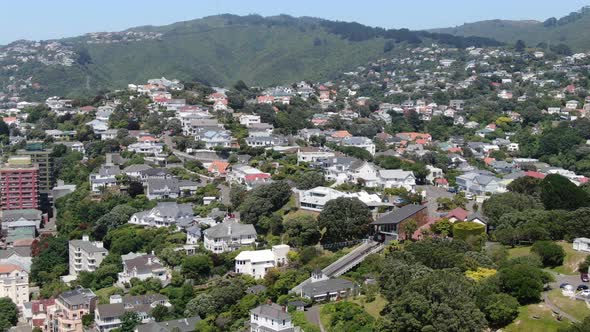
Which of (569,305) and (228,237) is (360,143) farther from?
(569,305)

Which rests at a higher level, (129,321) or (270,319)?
(270,319)

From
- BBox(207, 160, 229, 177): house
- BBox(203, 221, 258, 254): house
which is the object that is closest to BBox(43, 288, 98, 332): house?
BBox(203, 221, 258, 254): house

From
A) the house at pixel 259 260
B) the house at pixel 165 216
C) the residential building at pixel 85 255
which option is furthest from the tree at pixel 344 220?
the residential building at pixel 85 255

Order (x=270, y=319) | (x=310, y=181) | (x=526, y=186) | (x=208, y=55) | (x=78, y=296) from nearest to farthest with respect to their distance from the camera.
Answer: (x=270, y=319) → (x=78, y=296) → (x=526, y=186) → (x=310, y=181) → (x=208, y=55)

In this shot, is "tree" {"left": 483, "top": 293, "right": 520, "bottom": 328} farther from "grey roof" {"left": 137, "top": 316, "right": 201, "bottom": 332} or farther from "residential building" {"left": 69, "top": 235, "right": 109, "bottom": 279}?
"residential building" {"left": 69, "top": 235, "right": 109, "bottom": 279}

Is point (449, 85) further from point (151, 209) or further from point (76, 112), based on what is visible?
point (151, 209)

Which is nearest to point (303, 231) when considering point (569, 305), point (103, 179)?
point (569, 305)

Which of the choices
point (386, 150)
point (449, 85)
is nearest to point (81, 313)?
point (386, 150)
